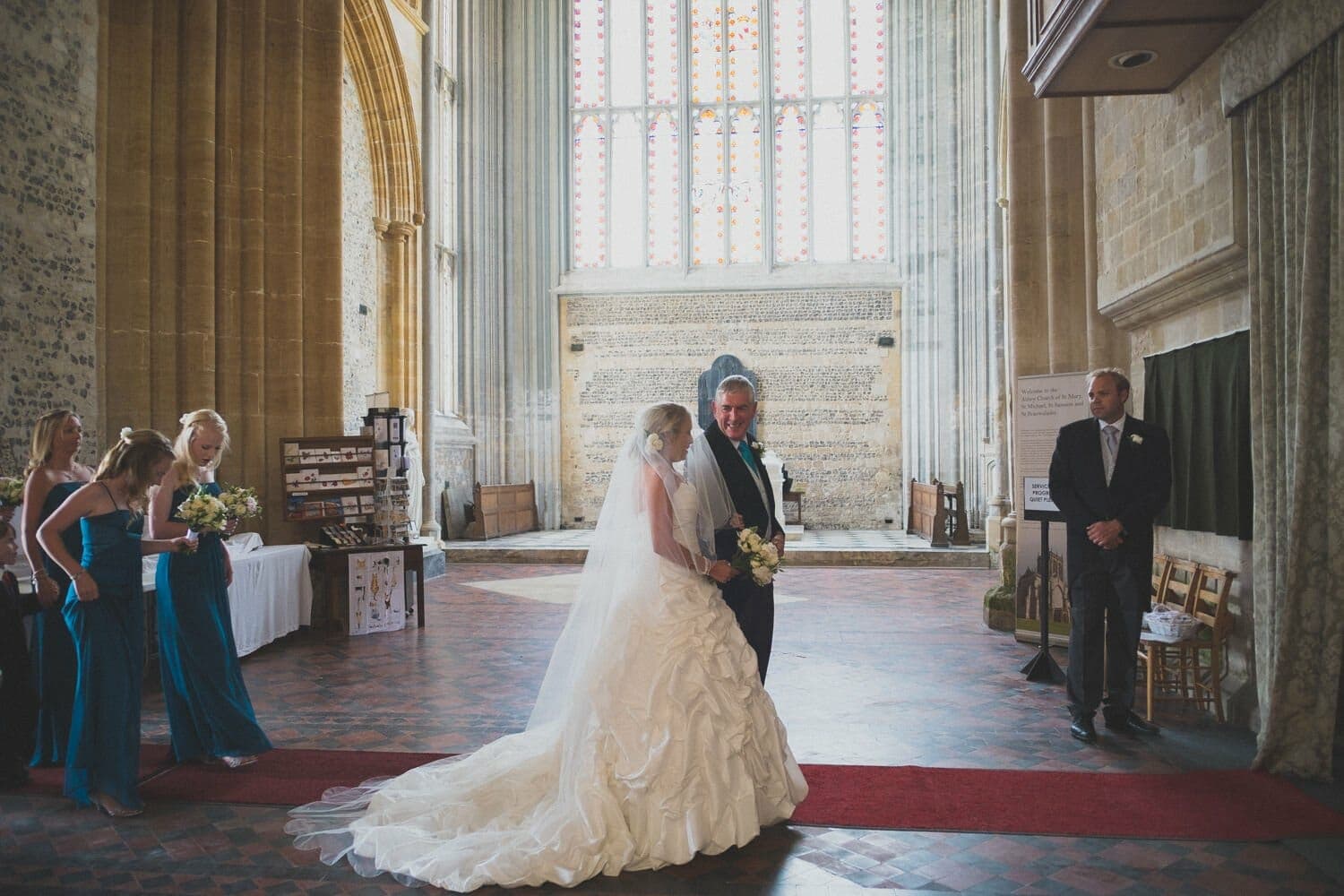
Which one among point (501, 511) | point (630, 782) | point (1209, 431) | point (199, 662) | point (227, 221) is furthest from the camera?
point (501, 511)

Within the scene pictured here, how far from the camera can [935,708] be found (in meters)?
5.14

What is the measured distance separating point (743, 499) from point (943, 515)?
974cm

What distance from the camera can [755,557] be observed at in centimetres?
351

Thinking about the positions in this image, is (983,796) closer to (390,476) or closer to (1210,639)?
(1210,639)

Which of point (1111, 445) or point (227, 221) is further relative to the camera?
point (227, 221)

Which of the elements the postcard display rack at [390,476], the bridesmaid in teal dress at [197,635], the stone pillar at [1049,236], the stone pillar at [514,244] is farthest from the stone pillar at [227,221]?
the stone pillar at [514,244]

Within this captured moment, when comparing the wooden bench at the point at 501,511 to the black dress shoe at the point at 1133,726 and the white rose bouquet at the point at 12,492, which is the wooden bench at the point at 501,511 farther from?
the black dress shoe at the point at 1133,726

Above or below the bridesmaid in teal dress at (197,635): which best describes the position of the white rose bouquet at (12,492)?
above

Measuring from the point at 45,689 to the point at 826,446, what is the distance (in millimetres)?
13672

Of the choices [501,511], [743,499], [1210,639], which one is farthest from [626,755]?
[501,511]

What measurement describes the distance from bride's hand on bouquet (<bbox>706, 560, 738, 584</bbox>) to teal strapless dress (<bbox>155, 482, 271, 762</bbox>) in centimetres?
226

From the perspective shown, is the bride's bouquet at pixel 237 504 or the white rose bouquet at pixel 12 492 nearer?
the bride's bouquet at pixel 237 504

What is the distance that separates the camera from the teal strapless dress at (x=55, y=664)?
405 cm

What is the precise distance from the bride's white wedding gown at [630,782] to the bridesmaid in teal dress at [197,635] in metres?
0.97
